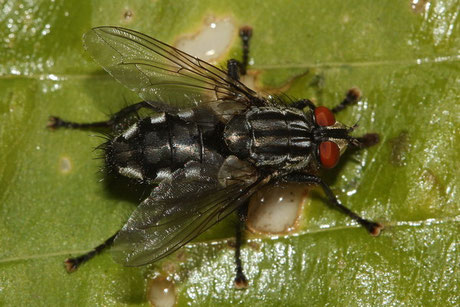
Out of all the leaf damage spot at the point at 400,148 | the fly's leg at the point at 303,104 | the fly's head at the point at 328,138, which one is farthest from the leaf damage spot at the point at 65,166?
the leaf damage spot at the point at 400,148

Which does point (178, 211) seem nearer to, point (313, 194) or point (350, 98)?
point (313, 194)

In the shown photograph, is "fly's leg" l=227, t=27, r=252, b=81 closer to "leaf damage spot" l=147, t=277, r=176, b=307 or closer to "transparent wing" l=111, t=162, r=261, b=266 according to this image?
"transparent wing" l=111, t=162, r=261, b=266

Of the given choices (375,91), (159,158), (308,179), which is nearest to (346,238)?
(308,179)

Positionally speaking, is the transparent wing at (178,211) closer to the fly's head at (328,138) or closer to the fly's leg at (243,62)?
the fly's head at (328,138)

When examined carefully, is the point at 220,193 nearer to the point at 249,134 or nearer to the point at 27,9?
the point at 249,134

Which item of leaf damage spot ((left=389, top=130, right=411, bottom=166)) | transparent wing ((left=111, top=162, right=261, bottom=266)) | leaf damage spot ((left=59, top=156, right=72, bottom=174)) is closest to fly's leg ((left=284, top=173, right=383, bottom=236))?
transparent wing ((left=111, top=162, right=261, bottom=266))

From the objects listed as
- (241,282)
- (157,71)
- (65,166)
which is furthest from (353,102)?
(65,166)
